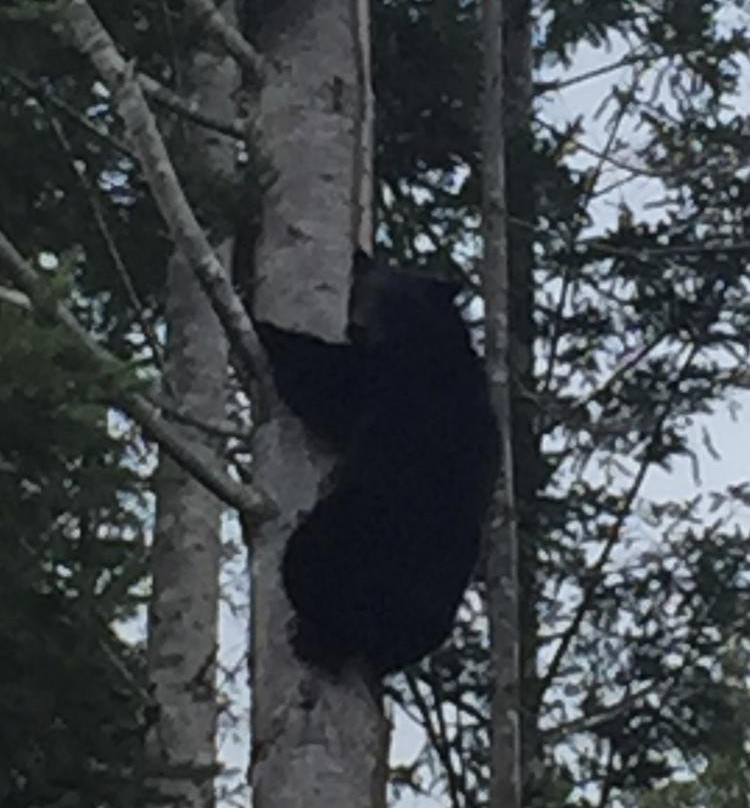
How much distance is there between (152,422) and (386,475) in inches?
25.4

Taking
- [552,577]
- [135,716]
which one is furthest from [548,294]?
[135,716]

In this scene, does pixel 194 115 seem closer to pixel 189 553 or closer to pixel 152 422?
pixel 152 422

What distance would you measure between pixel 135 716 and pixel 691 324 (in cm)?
622

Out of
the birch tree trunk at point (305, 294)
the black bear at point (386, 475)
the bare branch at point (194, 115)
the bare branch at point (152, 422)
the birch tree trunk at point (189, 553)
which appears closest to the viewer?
the birch tree trunk at point (305, 294)

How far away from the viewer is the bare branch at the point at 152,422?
422 centimetres

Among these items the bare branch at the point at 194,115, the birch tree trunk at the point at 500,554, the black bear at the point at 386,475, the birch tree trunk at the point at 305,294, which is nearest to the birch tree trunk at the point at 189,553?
the birch tree trunk at the point at 500,554

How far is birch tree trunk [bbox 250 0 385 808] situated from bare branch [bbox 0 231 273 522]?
0.08m

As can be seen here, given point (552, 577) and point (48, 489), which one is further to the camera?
point (552, 577)

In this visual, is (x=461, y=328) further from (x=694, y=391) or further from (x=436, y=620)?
(x=694, y=391)

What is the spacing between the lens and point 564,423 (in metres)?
11.3

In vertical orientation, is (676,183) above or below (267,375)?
above

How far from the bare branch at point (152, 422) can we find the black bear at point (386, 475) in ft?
0.43

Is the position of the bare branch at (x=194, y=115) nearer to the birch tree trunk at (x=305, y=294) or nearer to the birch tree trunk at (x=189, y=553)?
the birch tree trunk at (x=305, y=294)

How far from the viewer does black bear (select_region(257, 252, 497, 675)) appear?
4355 mm
